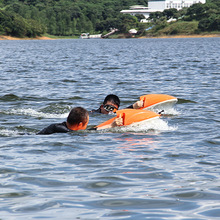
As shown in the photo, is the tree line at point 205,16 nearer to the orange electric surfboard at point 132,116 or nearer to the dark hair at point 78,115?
the orange electric surfboard at point 132,116

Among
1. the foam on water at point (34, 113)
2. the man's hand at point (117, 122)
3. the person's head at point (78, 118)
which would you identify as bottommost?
the foam on water at point (34, 113)

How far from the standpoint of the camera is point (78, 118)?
9.10 meters

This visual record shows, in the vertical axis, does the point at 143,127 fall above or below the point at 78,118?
below

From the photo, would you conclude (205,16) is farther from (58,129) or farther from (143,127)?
(58,129)

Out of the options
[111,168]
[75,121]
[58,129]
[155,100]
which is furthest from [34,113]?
[111,168]

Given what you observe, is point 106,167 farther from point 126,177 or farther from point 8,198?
point 8,198

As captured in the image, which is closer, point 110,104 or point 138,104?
point 138,104

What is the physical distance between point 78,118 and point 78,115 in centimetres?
7

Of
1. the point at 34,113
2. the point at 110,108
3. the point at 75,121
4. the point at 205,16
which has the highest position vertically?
the point at 205,16

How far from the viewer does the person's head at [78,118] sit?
354 inches

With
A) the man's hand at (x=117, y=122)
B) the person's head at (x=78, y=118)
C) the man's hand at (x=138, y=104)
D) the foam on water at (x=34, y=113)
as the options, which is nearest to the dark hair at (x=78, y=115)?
the person's head at (x=78, y=118)

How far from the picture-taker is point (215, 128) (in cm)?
1073

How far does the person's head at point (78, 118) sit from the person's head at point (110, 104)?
10.1 ft

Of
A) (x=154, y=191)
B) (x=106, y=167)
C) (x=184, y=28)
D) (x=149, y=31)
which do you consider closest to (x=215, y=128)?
(x=106, y=167)
